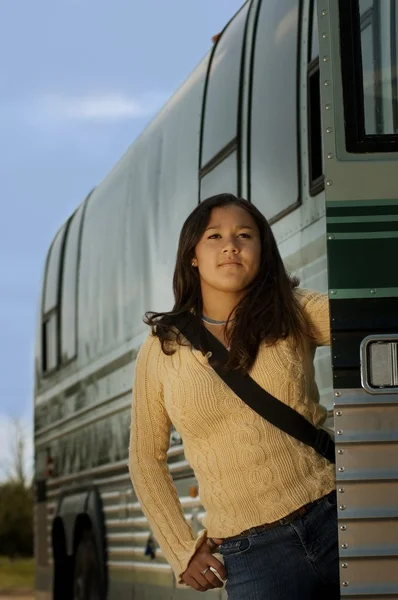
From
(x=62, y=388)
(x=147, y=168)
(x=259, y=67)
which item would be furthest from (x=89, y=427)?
(x=259, y=67)

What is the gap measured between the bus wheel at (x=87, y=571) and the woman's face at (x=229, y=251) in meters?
6.26

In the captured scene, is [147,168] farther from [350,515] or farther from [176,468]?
[350,515]

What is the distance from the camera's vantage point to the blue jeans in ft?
13.5

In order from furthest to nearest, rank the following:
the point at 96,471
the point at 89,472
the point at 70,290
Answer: the point at 70,290 → the point at 89,472 → the point at 96,471

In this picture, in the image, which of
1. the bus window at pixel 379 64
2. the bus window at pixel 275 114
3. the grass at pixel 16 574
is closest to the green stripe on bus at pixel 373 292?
the bus window at pixel 379 64

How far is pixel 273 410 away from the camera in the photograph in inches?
167

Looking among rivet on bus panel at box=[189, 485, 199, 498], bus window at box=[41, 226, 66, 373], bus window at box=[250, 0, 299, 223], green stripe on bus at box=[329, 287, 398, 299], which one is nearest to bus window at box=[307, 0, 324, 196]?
bus window at box=[250, 0, 299, 223]

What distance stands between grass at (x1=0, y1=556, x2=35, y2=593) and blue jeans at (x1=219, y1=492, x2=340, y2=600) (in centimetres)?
2186

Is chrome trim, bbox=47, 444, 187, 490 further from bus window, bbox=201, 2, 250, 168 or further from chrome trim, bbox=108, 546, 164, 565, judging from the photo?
bus window, bbox=201, 2, 250, 168

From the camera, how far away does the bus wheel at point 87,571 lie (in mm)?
10539

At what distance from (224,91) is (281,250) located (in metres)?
1.45

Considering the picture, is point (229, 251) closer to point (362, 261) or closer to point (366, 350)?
point (362, 261)

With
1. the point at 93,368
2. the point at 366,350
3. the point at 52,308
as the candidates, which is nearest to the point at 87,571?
the point at 93,368

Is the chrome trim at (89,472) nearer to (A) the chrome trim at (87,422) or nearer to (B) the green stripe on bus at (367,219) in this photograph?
(A) the chrome trim at (87,422)
